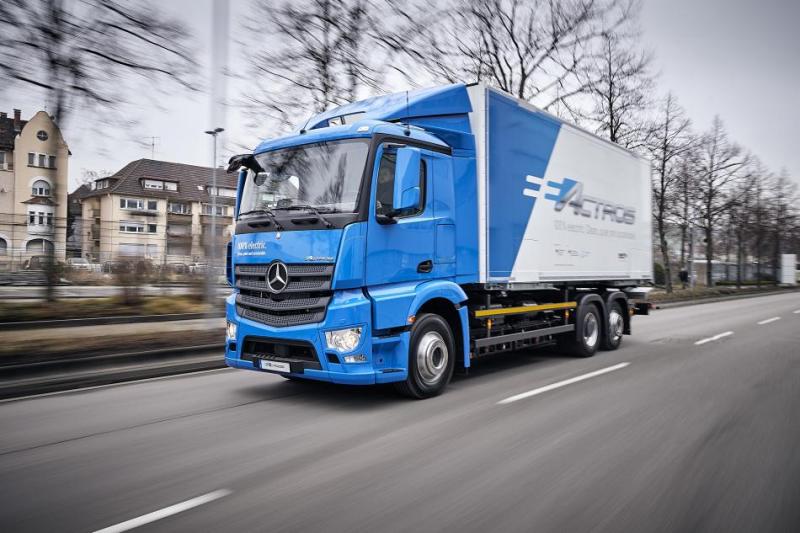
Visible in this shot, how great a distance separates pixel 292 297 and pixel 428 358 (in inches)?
64.0

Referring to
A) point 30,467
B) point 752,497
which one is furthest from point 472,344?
point 30,467

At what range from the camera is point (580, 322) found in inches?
367

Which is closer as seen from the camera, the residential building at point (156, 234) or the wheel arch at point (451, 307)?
the wheel arch at point (451, 307)

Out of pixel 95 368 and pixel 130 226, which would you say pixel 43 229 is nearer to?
pixel 130 226

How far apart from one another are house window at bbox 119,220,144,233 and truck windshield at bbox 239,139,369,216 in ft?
29.6

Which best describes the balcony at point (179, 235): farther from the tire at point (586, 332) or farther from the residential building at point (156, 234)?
the tire at point (586, 332)

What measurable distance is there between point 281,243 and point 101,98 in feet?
18.7

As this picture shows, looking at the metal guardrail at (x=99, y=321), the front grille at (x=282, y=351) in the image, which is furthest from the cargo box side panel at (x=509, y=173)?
the metal guardrail at (x=99, y=321)

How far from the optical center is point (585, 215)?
363 inches

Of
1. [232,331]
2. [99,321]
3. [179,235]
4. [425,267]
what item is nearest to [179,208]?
[179,235]

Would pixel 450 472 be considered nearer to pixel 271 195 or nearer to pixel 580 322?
pixel 271 195

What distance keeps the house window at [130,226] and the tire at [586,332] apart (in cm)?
1095

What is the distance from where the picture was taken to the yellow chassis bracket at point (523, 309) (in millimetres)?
7160

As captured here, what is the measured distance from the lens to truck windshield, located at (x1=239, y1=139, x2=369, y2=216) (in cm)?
563
